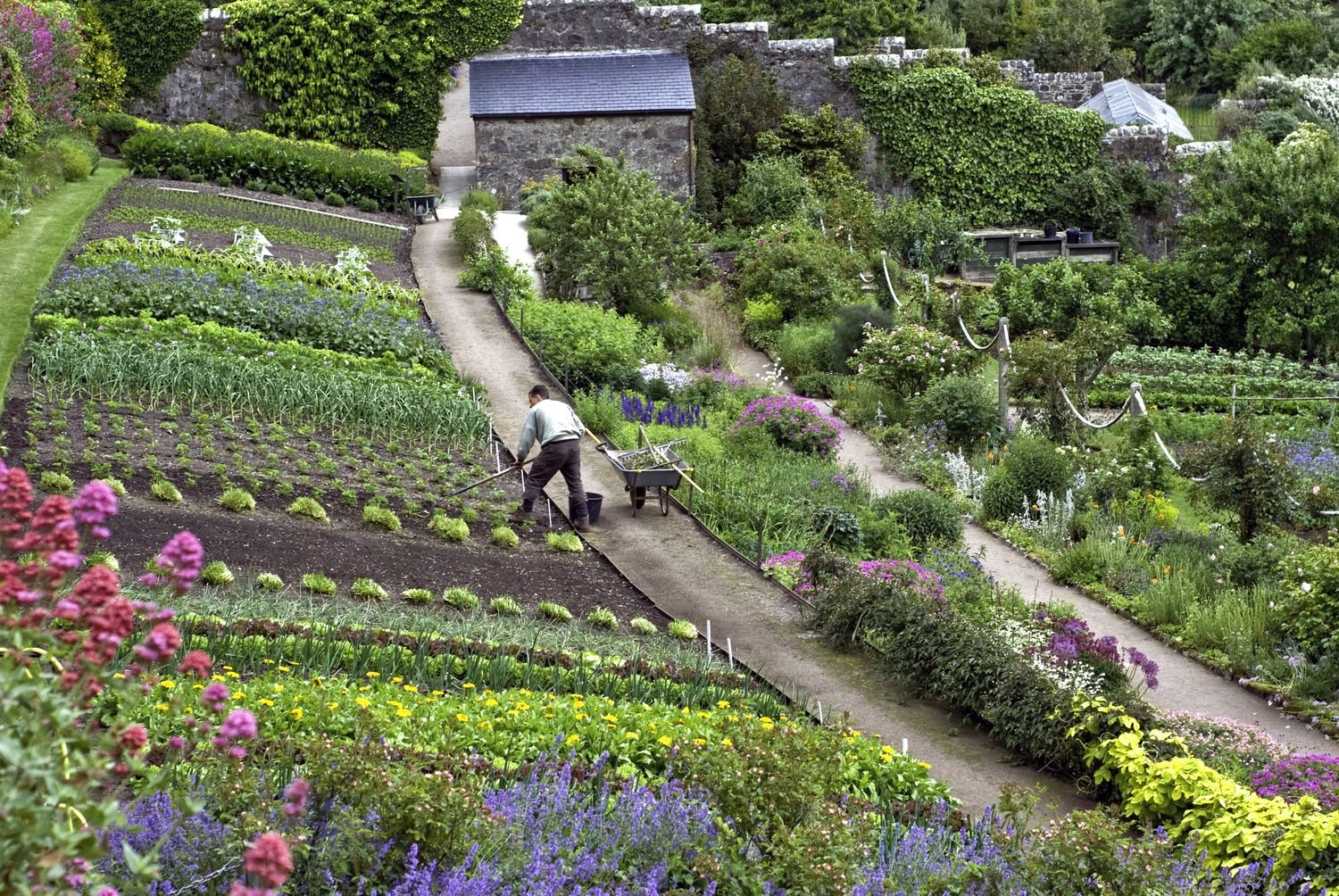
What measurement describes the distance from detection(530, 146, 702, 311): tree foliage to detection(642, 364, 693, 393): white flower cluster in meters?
2.87

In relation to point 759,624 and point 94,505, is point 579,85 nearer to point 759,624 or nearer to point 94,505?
point 759,624

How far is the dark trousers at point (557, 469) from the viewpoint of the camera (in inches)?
537

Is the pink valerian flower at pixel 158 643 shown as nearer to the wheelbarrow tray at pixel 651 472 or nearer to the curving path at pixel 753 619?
the curving path at pixel 753 619

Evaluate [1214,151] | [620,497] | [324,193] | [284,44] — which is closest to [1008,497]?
[620,497]

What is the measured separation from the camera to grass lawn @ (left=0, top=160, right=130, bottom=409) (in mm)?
15779

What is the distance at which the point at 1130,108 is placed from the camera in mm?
30891

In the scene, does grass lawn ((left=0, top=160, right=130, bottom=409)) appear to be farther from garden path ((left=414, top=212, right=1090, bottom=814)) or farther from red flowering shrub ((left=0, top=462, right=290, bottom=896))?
red flowering shrub ((left=0, top=462, right=290, bottom=896))

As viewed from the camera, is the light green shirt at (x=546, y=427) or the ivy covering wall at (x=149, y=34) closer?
the light green shirt at (x=546, y=427)

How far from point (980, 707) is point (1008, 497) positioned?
607 centimetres

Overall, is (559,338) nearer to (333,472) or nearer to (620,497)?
(620,497)

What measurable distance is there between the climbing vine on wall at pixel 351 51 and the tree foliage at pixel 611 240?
753 centimetres

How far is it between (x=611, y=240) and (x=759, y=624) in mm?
10301

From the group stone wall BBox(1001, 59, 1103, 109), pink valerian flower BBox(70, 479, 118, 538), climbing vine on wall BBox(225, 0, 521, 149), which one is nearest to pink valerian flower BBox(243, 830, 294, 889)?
pink valerian flower BBox(70, 479, 118, 538)

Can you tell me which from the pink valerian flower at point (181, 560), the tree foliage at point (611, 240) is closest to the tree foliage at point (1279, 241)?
the tree foliage at point (611, 240)
